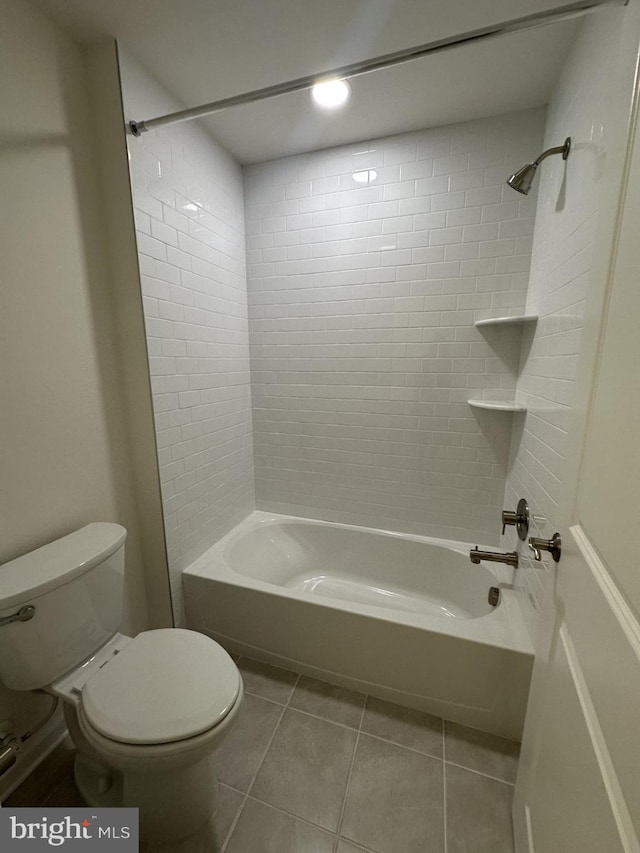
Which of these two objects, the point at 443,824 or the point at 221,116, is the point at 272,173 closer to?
the point at 221,116

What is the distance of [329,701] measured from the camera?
1.39m

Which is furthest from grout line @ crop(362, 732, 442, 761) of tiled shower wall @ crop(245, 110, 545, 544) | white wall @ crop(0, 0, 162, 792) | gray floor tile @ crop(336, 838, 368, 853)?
white wall @ crop(0, 0, 162, 792)

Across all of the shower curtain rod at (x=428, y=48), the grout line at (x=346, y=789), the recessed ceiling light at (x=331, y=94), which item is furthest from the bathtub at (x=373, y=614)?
the recessed ceiling light at (x=331, y=94)

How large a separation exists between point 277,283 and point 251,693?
79.3 inches

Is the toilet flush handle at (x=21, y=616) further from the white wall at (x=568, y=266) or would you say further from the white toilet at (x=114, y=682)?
the white wall at (x=568, y=266)

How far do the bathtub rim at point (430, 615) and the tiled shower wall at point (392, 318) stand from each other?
243 mm

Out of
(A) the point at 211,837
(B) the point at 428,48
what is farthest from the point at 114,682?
(B) the point at 428,48

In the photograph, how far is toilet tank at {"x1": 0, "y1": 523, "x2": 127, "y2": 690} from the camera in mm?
923

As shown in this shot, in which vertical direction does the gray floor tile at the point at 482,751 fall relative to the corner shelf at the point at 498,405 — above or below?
below

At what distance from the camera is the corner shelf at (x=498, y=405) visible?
4.86ft

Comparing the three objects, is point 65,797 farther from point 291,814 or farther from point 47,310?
point 47,310

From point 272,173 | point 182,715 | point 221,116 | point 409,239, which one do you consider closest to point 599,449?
point 182,715

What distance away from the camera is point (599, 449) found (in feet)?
1.93

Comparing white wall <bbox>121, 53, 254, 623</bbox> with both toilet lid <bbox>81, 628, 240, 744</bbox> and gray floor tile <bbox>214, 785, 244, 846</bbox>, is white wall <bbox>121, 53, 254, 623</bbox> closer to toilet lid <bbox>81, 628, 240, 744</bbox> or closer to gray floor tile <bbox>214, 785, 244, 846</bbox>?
toilet lid <bbox>81, 628, 240, 744</bbox>
